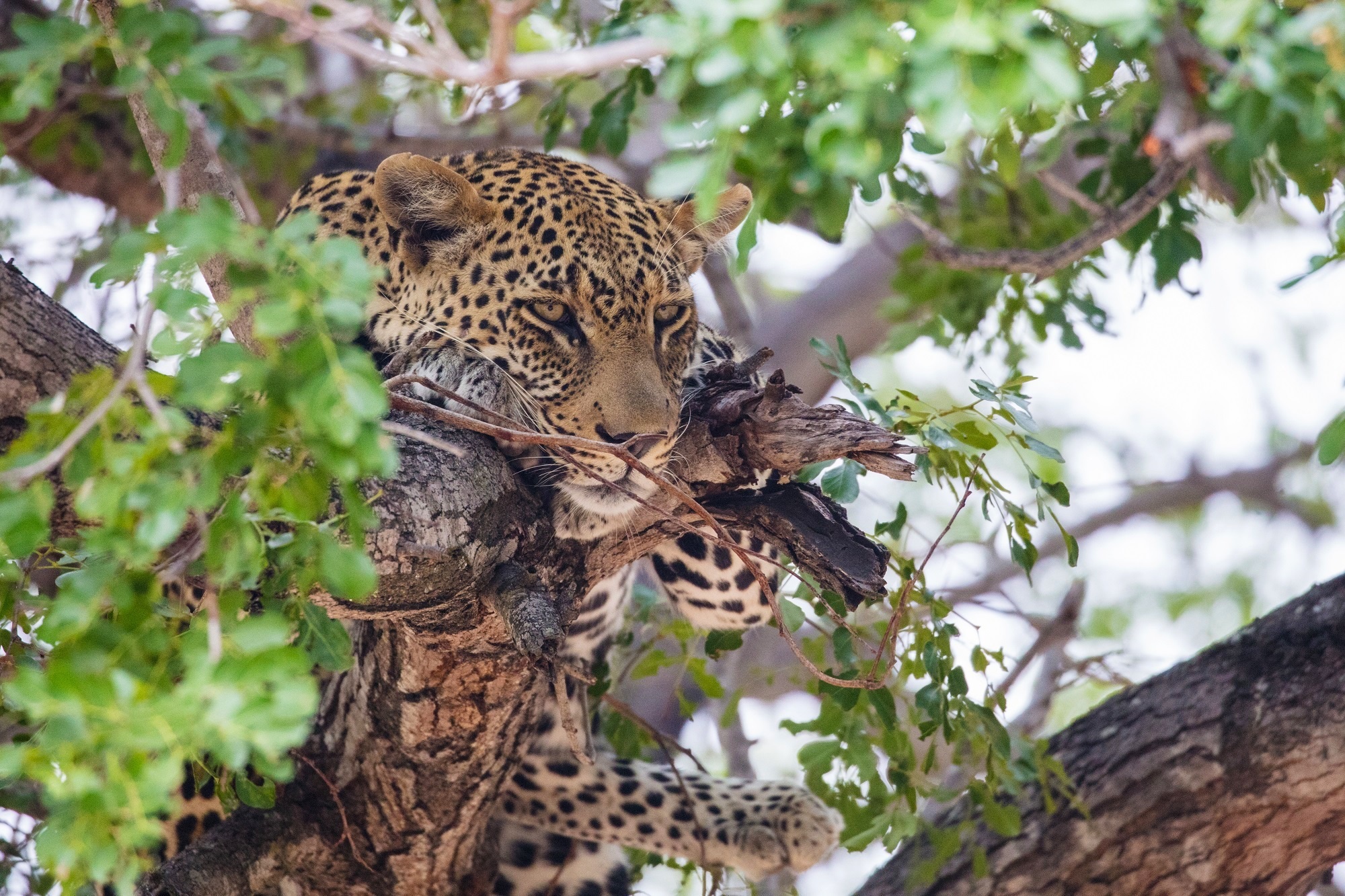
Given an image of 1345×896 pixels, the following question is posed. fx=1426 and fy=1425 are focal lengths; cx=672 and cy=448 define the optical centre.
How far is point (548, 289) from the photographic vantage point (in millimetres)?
4480

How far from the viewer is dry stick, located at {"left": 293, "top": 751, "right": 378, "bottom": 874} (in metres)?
4.02

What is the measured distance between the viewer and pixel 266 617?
211cm

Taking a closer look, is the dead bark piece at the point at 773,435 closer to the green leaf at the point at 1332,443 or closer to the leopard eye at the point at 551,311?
the leopard eye at the point at 551,311

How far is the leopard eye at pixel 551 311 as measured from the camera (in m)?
4.44

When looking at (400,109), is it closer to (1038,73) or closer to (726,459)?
(726,459)

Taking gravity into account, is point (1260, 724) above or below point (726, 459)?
below

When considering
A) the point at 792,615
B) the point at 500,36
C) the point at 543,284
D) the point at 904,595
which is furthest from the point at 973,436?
the point at 500,36

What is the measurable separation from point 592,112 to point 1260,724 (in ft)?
10.0

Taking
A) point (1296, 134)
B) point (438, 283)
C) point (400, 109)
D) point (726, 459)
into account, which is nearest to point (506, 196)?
point (438, 283)

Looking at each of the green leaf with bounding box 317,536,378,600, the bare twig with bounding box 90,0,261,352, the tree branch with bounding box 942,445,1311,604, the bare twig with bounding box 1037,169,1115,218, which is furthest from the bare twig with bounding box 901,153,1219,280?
the tree branch with bounding box 942,445,1311,604

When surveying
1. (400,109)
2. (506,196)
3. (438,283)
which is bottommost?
(438,283)

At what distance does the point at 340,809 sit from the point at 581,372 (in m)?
1.46

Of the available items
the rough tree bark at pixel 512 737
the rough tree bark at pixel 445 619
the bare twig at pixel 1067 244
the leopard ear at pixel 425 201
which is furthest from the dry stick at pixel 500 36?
the leopard ear at pixel 425 201

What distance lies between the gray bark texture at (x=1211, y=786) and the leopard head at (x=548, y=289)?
6.12 ft
